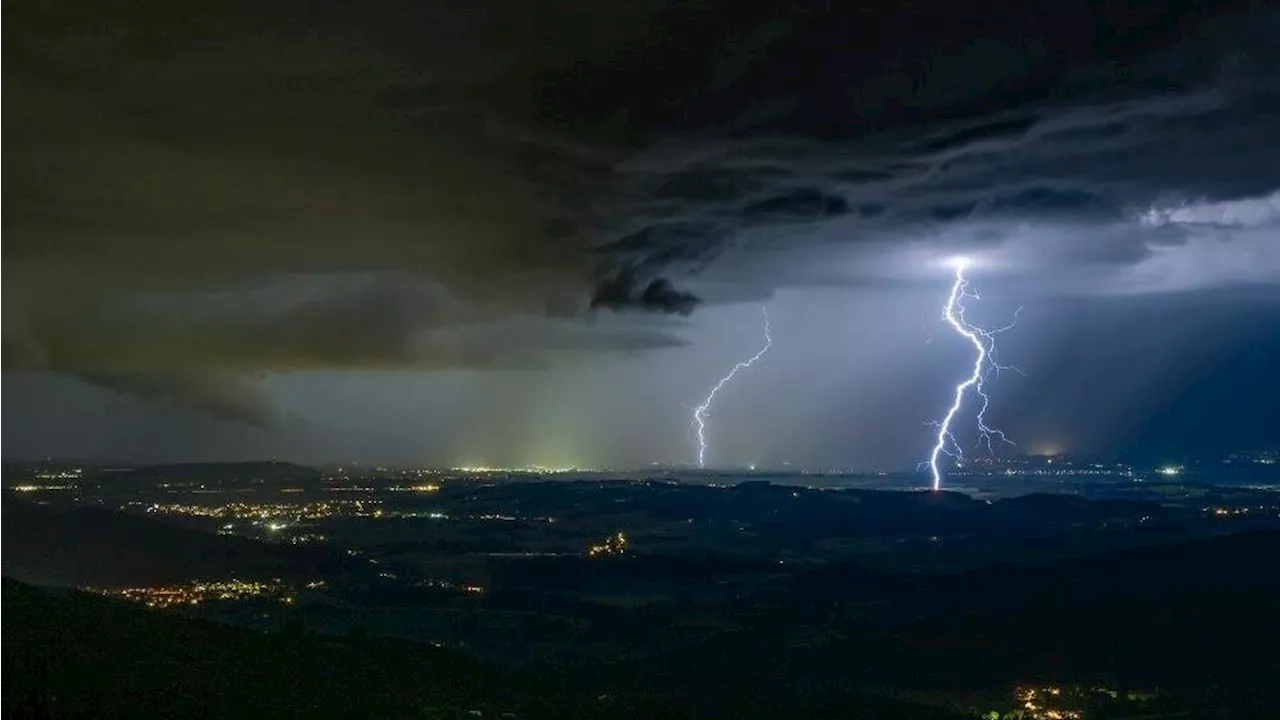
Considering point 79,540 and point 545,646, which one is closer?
point 545,646

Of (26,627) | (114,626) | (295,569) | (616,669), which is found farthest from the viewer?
(295,569)

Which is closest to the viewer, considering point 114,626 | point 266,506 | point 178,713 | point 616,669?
point 178,713

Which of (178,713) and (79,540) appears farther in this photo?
(79,540)

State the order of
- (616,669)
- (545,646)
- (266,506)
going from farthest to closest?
(266,506)
(545,646)
(616,669)

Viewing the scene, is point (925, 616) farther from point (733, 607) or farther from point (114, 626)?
point (114, 626)

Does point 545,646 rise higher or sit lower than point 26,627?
lower

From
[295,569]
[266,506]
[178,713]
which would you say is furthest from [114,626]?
[266,506]

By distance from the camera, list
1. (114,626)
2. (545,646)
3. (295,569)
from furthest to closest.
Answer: (295,569)
(545,646)
(114,626)

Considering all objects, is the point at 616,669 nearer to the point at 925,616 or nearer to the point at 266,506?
the point at 925,616

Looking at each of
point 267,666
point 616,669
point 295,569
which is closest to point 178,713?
point 267,666
